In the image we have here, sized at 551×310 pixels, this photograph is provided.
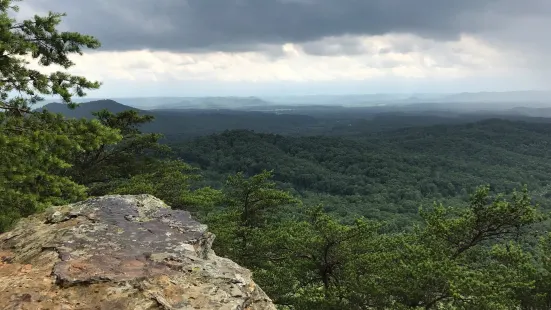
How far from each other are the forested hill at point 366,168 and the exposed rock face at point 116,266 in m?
73.5

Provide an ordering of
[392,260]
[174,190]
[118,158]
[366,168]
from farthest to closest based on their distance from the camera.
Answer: [366,168] → [118,158] → [174,190] → [392,260]

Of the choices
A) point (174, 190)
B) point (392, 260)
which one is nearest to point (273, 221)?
point (174, 190)

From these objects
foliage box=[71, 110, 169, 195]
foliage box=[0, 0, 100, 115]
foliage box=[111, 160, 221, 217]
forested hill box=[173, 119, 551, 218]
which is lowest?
forested hill box=[173, 119, 551, 218]

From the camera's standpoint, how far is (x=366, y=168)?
138 meters

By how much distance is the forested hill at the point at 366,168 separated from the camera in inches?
4190

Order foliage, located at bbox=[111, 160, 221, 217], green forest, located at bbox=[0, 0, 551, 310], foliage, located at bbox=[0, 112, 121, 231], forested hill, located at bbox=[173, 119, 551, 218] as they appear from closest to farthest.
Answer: foliage, located at bbox=[0, 112, 121, 231] < green forest, located at bbox=[0, 0, 551, 310] < foliage, located at bbox=[111, 160, 221, 217] < forested hill, located at bbox=[173, 119, 551, 218]

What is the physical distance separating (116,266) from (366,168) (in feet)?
447

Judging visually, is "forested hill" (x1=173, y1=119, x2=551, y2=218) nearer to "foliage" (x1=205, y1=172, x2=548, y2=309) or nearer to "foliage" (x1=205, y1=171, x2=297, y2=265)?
"foliage" (x1=205, y1=171, x2=297, y2=265)

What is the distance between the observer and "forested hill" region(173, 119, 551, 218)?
106m

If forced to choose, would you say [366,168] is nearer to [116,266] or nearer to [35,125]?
[35,125]

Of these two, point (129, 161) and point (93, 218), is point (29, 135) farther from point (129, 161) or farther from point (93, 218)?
point (129, 161)

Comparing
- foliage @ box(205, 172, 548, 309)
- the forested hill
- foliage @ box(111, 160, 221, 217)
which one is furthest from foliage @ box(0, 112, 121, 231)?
the forested hill

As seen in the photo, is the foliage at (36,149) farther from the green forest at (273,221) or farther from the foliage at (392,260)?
the foliage at (392,260)

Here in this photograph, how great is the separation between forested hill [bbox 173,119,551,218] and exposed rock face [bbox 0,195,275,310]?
7348 cm
